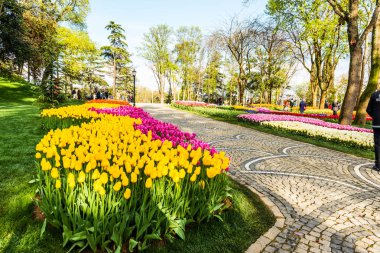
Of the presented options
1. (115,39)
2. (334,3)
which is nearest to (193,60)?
(115,39)

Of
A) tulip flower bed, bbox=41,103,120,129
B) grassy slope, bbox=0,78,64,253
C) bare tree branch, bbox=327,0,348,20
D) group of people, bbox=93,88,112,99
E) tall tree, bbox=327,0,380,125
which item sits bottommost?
grassy slope, bbox=0,78,64,253

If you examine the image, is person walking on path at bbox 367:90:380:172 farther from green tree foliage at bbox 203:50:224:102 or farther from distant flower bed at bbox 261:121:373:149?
green tree foliage at bbox 203:50:224:102

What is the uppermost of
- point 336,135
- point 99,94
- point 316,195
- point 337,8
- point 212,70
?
point 212,70

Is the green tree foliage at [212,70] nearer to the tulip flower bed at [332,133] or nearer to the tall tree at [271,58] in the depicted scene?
the tall tree at [271,58]

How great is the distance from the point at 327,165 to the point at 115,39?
51.7 meters

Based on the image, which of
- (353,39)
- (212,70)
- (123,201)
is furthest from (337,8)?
(212,70)

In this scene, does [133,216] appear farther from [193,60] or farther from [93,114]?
[193,60]

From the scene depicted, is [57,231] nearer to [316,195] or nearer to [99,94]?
[316,195]

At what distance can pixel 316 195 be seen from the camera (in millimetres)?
4812

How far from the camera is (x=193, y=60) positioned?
59594 mm

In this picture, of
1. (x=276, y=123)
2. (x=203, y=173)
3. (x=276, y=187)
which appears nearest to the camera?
(x=203, y=173)

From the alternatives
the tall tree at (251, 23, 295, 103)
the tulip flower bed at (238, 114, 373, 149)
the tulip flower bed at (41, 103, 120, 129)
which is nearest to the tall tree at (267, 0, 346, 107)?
the tall tree at (251, 23, 295, 103)

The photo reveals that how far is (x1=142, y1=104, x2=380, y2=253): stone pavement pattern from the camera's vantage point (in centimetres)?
329

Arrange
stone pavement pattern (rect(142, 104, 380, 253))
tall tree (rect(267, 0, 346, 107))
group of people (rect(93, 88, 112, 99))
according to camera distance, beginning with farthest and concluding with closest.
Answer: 1. group of people (rect(93, 88, 112, 99))
2. tall tree (rect(267, 0, 346, 107))
3. stone pavement pattern (rect(142, 104, 380, 253))
